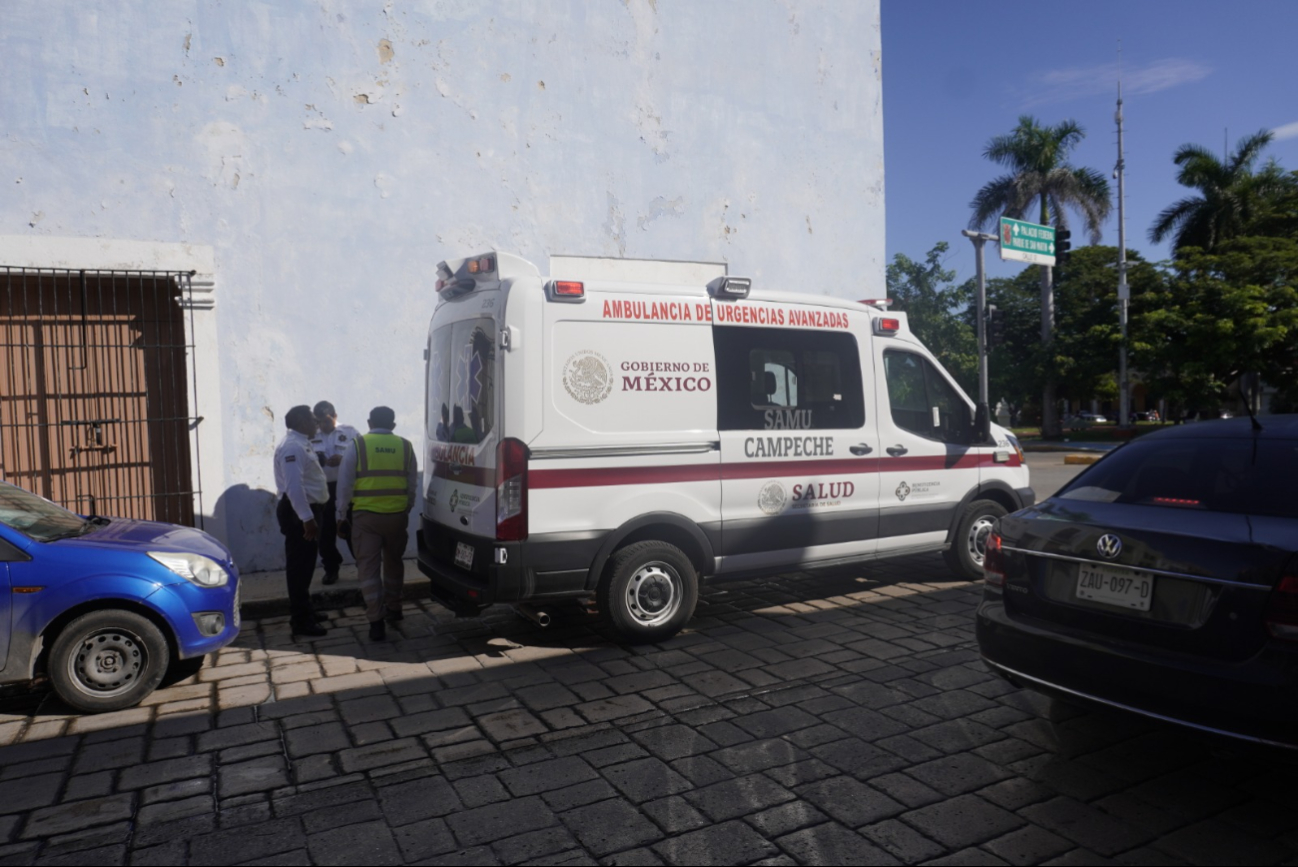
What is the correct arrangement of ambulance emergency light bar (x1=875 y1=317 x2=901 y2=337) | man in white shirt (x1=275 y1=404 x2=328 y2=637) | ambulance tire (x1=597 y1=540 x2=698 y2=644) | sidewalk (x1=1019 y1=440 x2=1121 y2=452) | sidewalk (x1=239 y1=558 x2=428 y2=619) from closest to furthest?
ambulance tire (x1=597 y1=540 x2=698 y2=644) < man in white shirt (x1=275 y1=404 x2=328 y2=637) < ambulance emergency light bar (x1=875 y1=317 x2=901 y2=337) < sidewalk (x1=239 y1=558 x2=428 y2=619) < sidewalk (x1=1019 y1=440 x2=1121 y2=452)

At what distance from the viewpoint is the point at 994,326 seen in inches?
772

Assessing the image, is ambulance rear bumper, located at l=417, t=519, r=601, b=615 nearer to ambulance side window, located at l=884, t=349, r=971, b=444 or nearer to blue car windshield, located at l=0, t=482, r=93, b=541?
blue car windshield, located at l=0, t=482, r=93, b=541

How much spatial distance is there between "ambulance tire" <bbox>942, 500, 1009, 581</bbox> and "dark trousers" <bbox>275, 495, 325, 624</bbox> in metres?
4.99

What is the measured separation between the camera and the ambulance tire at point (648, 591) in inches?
221

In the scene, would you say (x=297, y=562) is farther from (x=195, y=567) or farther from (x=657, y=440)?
(x=657, y=440)

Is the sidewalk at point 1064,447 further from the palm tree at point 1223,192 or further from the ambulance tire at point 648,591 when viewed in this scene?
the ambulance tire at point 648,591

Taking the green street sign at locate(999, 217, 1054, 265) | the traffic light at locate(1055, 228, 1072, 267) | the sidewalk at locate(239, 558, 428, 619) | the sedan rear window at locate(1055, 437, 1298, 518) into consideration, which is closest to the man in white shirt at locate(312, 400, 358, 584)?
the sidewalk at locate(239, 558, 428, 619)

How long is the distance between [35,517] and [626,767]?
12.3 ft

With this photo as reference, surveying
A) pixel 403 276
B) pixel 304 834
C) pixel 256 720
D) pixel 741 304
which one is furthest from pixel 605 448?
pixel 403 276

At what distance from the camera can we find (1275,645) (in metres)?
3.07

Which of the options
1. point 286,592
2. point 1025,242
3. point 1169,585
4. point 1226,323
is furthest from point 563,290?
point 1226,323

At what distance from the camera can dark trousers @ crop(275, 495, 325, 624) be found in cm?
627

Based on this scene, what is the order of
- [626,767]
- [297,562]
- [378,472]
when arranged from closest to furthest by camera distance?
[626,767], [378,472], [297,562]

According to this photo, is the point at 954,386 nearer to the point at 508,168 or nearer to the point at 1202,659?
the point at 1202,659
